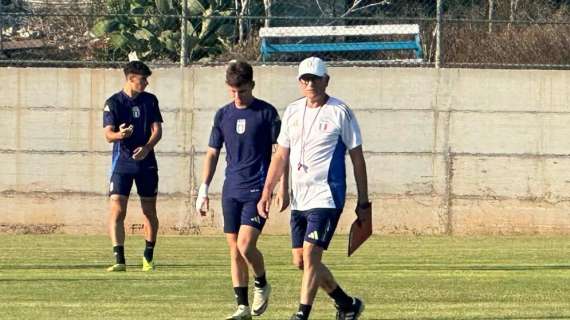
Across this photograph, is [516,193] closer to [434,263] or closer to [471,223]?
[471,223]

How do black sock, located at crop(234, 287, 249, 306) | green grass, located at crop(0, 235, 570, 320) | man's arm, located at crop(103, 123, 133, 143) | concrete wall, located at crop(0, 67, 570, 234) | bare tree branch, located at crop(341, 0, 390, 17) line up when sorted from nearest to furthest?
black sock, located at crop(234, 287, 249, 306) → green grass, located at crop(0, 235, 570, 320) → man's arm, located at crop(103, 123, 133, 143) → concrete wall, located at crop(0, 67, 570, 234) → bare tree branch, located at crop(341, 0, 390, 17)

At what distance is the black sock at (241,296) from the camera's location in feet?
36.0

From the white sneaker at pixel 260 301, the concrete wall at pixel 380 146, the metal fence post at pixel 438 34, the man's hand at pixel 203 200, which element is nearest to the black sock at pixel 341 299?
the white sneaker at pixel 260 301

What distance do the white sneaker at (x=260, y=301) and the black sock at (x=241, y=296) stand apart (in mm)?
95

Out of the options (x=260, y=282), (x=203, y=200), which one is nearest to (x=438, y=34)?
(x=203, y=200)

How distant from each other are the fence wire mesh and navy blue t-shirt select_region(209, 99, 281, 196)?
30.5 feet

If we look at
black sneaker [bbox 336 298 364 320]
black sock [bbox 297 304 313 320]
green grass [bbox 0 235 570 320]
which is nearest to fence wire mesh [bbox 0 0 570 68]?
green grass [bbox 0 235 570 320]

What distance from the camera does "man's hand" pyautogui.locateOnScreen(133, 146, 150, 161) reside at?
1498 centimetres

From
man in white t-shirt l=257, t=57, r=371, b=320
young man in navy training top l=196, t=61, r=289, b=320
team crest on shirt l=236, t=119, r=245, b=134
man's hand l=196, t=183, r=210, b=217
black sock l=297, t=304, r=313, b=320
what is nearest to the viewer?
black sock l=297, t=304, r=313, b=320

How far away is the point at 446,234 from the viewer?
20.5 meters

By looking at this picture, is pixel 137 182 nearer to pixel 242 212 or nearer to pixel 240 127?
pixel 240 127

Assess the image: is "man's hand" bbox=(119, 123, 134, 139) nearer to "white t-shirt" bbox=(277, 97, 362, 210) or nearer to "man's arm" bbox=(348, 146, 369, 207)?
"white t-shirt" bbox=(277, 97, 362, 210)

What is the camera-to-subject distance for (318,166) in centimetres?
1023

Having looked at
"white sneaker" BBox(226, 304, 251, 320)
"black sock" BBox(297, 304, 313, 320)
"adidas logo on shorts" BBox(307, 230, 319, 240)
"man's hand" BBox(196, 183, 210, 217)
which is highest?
"man's hand" BBox(196, 183, 210, 217)
